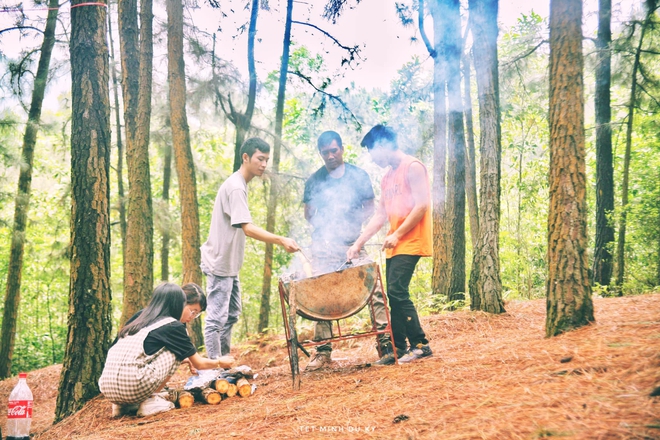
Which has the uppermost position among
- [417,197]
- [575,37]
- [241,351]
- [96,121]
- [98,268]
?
[575,37]

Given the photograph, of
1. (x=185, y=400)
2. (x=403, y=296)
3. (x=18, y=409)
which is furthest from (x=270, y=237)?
(x=18, y=409)

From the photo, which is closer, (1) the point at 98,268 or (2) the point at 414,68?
(1) the point at 98,268

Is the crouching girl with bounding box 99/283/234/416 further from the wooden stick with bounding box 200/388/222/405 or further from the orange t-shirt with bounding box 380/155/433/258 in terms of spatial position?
the orange t-shirt with bounding box 380/155/433/258

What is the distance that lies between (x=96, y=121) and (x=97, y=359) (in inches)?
90.8

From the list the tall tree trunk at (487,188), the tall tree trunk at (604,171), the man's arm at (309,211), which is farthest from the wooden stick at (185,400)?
the tall tree trunk at (604,171)

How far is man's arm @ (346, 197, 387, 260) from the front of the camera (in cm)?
420

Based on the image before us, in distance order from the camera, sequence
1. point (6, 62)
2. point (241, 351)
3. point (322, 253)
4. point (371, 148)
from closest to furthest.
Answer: point (371, 148)
point (322, 253)
point (241, 351)
point (6, 62)

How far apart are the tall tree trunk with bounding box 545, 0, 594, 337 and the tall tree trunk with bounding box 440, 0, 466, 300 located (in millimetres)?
3421

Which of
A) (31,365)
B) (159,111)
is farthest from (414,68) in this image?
(31,365)

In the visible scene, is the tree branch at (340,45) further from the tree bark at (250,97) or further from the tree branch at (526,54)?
the tree branch at (526,54)

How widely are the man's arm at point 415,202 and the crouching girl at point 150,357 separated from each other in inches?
72.0

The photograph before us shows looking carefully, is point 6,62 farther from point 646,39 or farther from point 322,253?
point 646,39

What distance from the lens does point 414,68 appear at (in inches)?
428

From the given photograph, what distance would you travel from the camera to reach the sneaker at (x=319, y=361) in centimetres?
450
